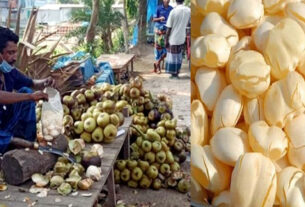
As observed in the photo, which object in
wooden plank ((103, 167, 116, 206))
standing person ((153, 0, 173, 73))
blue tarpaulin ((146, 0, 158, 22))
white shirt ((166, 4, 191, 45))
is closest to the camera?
wooden plank ((103, 167, 116, 206))

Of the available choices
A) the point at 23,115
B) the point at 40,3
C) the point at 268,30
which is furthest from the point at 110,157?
the point at 40,3

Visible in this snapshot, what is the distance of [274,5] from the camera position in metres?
0.99

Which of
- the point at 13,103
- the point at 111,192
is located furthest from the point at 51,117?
the point at 111,192

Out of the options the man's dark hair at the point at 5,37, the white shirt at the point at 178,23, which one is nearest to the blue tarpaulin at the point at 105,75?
the white shirt at the point at 178,23

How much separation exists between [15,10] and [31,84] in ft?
3.56

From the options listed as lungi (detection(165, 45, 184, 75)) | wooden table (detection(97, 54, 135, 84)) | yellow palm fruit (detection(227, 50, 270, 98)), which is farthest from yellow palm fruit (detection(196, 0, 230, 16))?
lungi (detection(165, 45, 184, 75))

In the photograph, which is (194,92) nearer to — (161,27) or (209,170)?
(209,170)

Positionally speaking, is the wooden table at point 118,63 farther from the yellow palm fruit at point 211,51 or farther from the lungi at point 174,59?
the yellow palm fruit at point 211,51

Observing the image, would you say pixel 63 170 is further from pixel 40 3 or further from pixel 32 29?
pixel 40 3

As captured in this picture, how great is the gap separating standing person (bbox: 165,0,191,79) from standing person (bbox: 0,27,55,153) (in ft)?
16.4

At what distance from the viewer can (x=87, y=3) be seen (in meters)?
9.31

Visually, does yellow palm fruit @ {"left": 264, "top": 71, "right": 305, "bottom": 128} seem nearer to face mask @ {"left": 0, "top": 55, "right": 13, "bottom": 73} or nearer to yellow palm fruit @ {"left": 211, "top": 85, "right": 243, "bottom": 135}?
yellow palm fruit @ {"left": 211, "top": 85, "right": 243, "bottom": 135}

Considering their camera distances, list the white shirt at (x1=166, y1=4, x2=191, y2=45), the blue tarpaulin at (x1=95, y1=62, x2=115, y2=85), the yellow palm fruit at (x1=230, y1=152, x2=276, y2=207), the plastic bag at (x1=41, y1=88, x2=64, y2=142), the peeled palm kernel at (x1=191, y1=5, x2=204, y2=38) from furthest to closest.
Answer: the white shirt at (x1=166, y1=4, x2=191, y2=45) < the blue tarpaulin at (x1=95, y1=62, x2=115, y2=85) < the plastic bag at (x1=41, y1=88, x2=64, y2=142) < the peeled palm kernel at (x1=191, y1=5, x2=204, y2=38) < the yellow palm fruit at (x1=230, y1=152, x2=276, y2=207)

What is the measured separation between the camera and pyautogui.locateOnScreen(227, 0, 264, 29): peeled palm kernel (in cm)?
96
